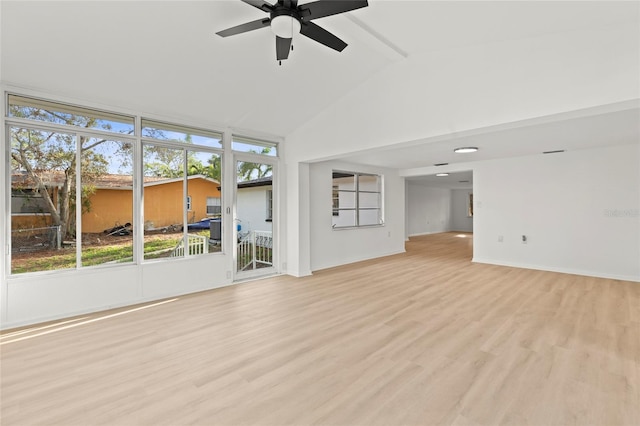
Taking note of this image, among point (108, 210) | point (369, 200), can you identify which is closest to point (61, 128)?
point (108, 210)

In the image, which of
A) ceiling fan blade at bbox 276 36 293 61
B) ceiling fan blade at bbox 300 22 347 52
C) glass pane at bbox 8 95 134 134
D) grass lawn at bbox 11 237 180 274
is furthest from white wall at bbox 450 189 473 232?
glass pane at bbox 8 95 134 134

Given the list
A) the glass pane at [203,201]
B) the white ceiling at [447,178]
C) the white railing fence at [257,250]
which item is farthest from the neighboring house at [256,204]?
the white ceiling at [447,178]

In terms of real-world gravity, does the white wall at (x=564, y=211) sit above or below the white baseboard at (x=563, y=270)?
above

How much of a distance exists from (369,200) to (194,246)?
4.88 meters

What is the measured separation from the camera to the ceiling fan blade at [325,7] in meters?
2.14

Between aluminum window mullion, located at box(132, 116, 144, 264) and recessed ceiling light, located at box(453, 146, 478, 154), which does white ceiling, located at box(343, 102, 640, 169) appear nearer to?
recessed ceiling light, located at box(453, 146, 478, 154)

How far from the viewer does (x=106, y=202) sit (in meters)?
3.99

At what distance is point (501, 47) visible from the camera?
3.28m

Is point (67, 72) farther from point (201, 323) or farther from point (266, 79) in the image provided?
point (201, 323)

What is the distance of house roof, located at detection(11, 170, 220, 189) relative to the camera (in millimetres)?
3410

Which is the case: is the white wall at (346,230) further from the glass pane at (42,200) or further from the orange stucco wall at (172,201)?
the glass pane at (42,200)

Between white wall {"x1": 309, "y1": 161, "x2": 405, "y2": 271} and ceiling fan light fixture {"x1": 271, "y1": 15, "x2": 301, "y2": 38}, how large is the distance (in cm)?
377

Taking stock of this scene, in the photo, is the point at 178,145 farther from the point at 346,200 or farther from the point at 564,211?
the point at 564,211

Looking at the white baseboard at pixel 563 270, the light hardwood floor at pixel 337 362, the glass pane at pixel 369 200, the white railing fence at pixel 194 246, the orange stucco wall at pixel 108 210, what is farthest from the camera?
the glass pane at pixel 369 200
